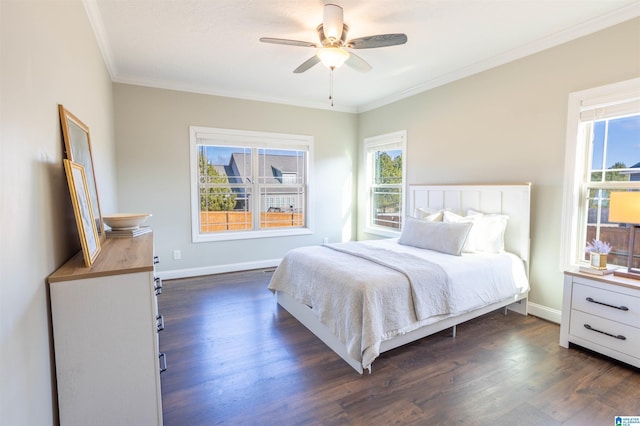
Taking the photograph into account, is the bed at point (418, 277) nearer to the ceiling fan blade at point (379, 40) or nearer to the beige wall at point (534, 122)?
the beige wall at point (534, 122)

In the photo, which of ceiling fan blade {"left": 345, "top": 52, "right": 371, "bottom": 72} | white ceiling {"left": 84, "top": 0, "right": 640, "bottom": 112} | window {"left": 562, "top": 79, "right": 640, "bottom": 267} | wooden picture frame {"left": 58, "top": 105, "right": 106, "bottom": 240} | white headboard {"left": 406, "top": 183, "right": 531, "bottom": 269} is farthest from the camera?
white headboard {"left": 406, "top": 183, "right": 531, "bottom": 269}

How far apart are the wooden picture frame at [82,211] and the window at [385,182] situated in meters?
3.98

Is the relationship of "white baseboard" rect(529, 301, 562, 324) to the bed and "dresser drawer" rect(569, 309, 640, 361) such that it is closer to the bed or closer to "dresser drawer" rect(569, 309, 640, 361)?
the bed

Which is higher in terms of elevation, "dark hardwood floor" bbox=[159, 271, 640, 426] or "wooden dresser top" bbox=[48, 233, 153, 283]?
"wooden dresser top" bbox=[48, 233, 153, 283]

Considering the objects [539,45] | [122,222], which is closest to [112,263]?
[122,222]

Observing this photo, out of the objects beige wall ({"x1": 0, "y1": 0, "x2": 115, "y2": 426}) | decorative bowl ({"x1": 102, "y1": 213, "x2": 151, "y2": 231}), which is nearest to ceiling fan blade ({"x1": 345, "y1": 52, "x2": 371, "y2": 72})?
beige wall ({"x1": 0, "y1": 0, "x2": 115, "y2": 426})

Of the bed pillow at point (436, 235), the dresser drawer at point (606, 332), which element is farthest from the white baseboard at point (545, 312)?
the bed pillow at point (436, 235)

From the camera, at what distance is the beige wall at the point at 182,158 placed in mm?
4070

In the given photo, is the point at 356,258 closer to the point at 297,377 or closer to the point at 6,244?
the point at 297,377

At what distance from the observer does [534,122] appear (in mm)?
3127

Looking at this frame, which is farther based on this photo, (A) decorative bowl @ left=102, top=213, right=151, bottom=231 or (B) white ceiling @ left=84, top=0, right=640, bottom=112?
(B) white ceiling @ left=84, top=0, right=640, bottom=112

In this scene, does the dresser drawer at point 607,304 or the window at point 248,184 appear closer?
the dresser drawer at point 607,304

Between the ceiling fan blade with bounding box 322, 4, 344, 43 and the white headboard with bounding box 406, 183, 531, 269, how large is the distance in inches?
89.9

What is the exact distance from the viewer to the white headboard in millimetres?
3166
